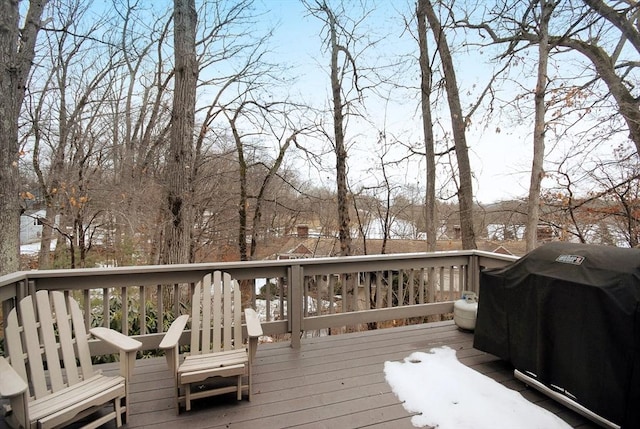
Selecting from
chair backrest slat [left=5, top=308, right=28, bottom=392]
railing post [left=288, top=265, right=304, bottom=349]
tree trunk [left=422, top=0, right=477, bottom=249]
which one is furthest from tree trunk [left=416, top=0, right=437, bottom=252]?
chair backrest slat [left=5, top=308, right=28, bottom=392]

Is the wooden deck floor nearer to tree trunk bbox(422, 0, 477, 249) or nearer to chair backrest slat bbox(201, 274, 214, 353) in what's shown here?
chair backrest slat bbox(201, 274, 214, 353)

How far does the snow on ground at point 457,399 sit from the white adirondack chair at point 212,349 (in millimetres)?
1149

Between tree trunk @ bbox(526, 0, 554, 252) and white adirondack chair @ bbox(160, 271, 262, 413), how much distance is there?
17.6 feet

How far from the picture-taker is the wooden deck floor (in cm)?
209

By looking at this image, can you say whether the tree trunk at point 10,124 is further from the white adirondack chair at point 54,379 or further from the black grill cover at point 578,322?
the black grill cover at point 578,322

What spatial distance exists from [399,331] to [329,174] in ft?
15.5

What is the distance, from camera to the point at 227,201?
28.1ft

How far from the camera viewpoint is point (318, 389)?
97.0 inches

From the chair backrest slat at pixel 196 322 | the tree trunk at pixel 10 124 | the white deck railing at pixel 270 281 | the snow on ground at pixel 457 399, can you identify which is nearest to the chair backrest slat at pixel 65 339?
the white deck railing at pixel 270 281

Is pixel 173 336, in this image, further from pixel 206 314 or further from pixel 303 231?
pixel 303 231

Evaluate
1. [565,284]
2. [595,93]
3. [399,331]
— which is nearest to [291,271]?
[399,331]

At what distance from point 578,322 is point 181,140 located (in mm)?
4749

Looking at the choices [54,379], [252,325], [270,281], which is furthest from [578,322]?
[54,379]

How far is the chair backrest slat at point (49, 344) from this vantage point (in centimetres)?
206
